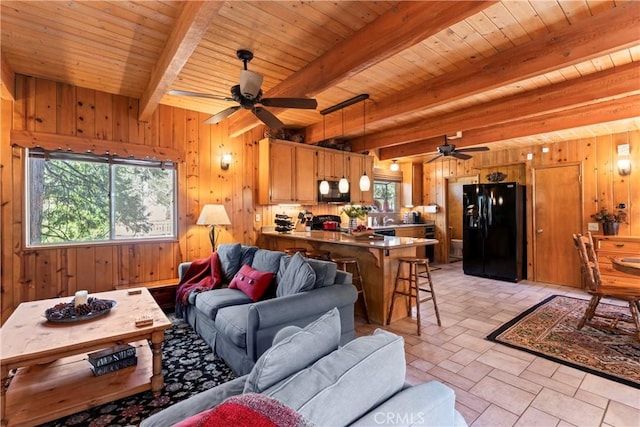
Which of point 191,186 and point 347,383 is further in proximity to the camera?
point 191,186

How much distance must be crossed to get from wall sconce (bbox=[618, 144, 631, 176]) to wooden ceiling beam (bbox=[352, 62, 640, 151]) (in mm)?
2338

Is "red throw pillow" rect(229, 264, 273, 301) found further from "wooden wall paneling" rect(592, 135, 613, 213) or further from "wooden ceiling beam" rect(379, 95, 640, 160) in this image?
"wooden wall paneling" rect(592, 135, 613, 213)

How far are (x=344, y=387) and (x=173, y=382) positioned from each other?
2.09 meters

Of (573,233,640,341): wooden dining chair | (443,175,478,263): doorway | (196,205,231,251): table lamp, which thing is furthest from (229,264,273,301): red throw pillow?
(443,175,478,263): doorway

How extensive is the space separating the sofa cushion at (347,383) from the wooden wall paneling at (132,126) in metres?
4.17

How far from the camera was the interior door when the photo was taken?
539cm

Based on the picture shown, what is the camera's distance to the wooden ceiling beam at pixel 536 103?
3029 mm

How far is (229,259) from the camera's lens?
368 centimetres

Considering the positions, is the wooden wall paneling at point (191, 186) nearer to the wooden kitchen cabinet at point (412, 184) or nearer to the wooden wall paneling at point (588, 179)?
the wooden kitchen cabinet at point (412, 184)

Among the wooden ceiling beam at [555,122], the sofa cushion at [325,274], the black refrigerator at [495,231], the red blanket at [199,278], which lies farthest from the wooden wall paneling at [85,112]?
the black refrigerator at [495,231]

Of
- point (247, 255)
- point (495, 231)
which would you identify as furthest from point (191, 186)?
point (495, 231)

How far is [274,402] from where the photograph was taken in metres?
0.80

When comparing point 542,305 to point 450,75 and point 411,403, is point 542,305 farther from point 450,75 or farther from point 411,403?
point 411,403

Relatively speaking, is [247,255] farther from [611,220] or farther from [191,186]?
[611,220]
